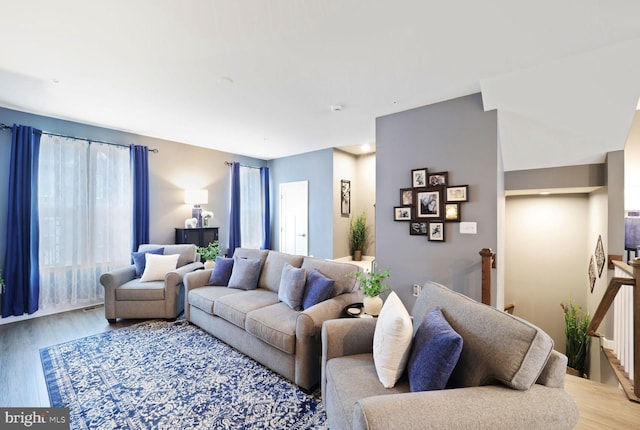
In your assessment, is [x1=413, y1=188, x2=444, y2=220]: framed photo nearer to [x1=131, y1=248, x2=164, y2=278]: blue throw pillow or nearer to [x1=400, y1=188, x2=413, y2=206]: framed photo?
[x1=400, y1=188, x2=413, y2=206]: framed photo

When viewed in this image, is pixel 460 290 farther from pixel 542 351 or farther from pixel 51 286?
pixel 51 286

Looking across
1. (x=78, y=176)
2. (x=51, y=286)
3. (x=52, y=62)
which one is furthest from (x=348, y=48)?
(x=51, y=286)

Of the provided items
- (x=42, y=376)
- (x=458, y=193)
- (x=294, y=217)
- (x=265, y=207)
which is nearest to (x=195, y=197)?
(x=265, y=207)

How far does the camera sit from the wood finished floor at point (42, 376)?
1.69 metres

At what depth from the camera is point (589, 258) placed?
3.74m

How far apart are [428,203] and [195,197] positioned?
12.9ft

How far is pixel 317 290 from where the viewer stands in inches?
94.9

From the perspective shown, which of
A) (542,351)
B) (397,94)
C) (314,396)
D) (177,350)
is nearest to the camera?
(542,351)

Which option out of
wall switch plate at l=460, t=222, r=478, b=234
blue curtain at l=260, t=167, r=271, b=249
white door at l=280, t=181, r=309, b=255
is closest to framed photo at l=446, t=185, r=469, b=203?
wall switch plate at l=460, t=222, r=478, b=234

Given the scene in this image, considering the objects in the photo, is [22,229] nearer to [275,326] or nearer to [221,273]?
[221,273]

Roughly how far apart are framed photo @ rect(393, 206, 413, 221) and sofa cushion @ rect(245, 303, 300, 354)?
1.92 metres

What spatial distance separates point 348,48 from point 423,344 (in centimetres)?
219

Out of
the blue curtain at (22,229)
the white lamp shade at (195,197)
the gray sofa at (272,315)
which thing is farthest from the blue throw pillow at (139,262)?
the white lamp shade at (195,197)

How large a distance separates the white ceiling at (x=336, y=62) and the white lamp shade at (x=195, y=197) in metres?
1.49
